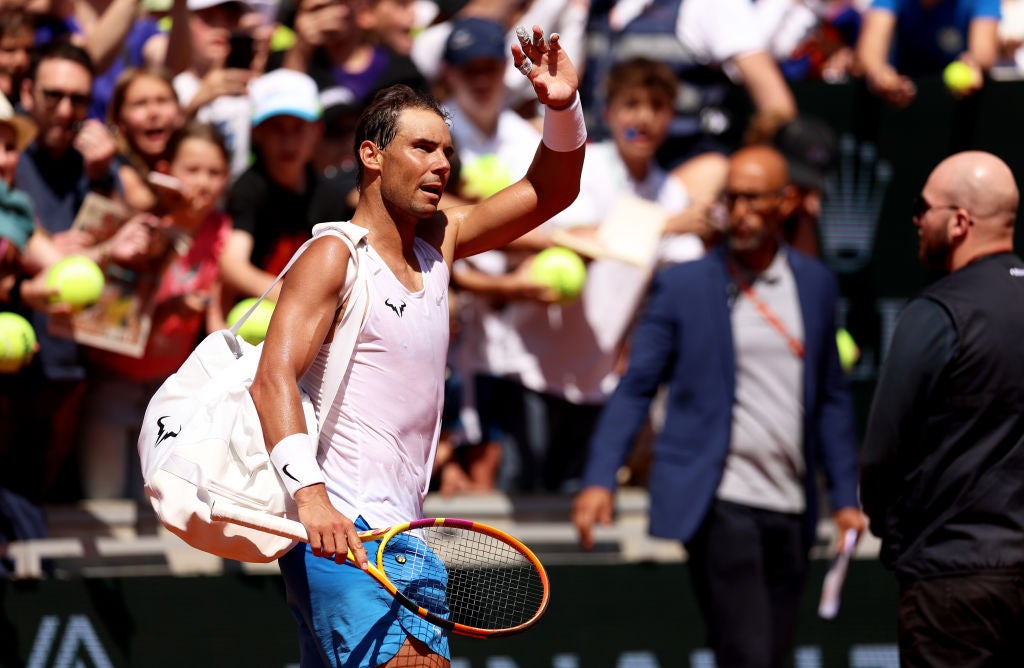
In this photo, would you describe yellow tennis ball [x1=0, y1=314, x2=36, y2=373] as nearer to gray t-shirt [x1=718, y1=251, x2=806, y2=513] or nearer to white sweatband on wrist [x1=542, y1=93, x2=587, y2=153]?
white sweatband on wrist [x1=542, y1=93, x2=587, y2=153]

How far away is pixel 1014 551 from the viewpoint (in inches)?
203

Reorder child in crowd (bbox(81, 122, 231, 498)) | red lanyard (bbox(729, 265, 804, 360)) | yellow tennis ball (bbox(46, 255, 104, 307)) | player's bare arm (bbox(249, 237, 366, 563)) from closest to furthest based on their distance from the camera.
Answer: player's bare arm (bbox(249, 237, 366, 563))
yellow tennis ball (bbox(46, 255, 104, 307))
red lanyard (bbox(729, 265, 804, 360))
child in crowd (bbox(81, 122, 231, 498))

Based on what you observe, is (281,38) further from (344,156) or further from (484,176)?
(484,176)

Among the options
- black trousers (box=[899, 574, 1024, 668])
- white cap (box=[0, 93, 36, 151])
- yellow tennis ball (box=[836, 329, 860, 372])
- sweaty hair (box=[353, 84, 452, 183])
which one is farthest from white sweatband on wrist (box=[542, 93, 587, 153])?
yellow tennis ball (box=[836, 329, 860, 372])

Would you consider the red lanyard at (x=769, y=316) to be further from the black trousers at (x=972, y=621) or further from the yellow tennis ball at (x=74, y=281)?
the yellow tennis ball at (x=74, y=281)

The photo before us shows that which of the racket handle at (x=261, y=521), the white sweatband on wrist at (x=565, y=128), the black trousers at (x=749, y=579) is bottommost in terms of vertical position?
the black trousers at (x=749, y=579)

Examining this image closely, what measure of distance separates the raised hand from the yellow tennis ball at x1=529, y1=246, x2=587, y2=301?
2590mm

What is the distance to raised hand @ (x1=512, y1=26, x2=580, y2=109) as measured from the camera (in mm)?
4672

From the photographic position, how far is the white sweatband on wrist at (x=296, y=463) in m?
4.11

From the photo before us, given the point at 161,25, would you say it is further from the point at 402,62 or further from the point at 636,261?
the point at 636,261

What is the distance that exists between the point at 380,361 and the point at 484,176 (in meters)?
3.00

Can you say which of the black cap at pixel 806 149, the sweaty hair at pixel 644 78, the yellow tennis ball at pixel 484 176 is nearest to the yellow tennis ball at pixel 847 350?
the black cap at pixel 806 149

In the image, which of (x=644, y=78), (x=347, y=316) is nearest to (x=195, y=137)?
(x=644, y=78)

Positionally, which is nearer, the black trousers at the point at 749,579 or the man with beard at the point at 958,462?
the man with beard at the point at 958,462
